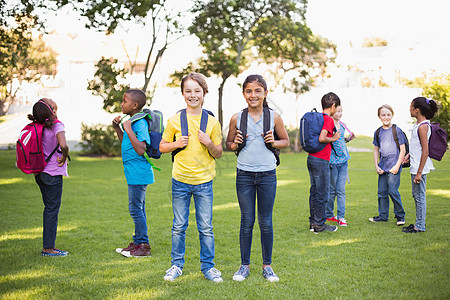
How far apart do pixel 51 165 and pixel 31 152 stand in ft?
0.83

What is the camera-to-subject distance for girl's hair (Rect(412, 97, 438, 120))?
5.75m

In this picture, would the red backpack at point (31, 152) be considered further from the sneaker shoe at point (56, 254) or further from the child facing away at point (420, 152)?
the child facing away at point (420, 152)

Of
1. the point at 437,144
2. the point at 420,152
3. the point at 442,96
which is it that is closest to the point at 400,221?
the point at 420,152

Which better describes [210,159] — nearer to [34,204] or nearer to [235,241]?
[235,241]

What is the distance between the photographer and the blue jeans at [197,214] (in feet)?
14.0

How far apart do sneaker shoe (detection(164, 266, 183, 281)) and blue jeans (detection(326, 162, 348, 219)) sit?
2.99 meters

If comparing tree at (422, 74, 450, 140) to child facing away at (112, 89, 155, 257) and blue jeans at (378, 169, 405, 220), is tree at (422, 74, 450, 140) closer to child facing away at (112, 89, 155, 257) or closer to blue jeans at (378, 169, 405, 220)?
blue jeans at (378, 169, 405, 220)

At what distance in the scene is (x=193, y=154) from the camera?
13.9 feet

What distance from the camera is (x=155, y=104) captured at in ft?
107

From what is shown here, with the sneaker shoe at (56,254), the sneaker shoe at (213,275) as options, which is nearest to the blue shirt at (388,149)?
the sneaker shoe at (213,275)

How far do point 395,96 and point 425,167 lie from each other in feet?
89.8

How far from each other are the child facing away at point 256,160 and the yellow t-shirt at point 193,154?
0.21 meters

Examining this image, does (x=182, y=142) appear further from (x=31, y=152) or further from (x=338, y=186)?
(x=338, y=186)

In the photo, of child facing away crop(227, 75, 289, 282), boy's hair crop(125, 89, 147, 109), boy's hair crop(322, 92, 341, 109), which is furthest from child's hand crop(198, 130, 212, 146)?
boy's hair crop(322, 92, 341, 109)
